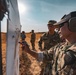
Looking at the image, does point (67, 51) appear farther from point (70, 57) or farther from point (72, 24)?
point (72, 24)

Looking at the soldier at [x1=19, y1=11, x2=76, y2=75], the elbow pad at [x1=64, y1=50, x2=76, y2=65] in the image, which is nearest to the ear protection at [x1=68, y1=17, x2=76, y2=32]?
the soldier at [x1=19, y1=11, x2=76, y2=75]

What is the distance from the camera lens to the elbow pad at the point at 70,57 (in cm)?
184

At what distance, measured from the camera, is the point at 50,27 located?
17.8ft

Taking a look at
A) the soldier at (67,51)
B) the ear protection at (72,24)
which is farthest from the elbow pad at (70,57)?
the ear protection at (72,24)

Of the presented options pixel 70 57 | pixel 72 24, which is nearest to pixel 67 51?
pixel 70 57

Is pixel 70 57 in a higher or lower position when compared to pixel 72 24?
lower

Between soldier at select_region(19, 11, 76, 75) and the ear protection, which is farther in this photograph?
the ear protection

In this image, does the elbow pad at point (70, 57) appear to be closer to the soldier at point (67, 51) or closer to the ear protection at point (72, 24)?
the soldier at point (67, 51)

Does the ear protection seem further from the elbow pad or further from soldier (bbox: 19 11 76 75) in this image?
the elbow pad

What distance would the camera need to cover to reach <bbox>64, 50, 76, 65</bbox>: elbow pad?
184 centimetres

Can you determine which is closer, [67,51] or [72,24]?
[67,51]

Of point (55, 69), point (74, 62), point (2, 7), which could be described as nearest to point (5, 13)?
point (2, 7)

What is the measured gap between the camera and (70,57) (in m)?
1.83

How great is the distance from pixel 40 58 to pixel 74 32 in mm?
887
